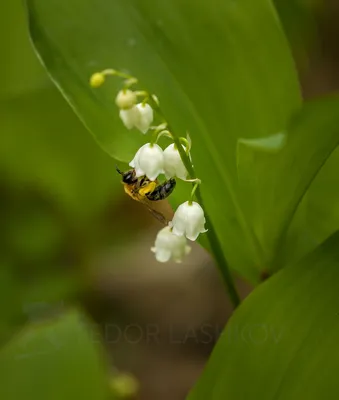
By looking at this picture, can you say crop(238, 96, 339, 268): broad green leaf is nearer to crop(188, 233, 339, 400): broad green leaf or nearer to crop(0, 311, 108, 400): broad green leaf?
crop(188, 233, 339, 400): broad green leaf

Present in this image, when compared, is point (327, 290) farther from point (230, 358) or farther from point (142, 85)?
point (142, 85)

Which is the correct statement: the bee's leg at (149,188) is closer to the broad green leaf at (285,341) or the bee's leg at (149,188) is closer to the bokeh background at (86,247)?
the broad green leaf at (285,341)

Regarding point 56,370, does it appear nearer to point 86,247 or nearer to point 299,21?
point 86,247

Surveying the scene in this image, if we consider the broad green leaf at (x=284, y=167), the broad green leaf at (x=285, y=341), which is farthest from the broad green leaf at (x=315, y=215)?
the broad green leaf at (x=285, y=341)

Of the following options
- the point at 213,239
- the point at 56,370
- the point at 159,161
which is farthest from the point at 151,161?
the point at 56,370

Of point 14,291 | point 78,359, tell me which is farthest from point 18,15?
point 78,359

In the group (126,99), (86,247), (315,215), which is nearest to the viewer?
(126,99)
